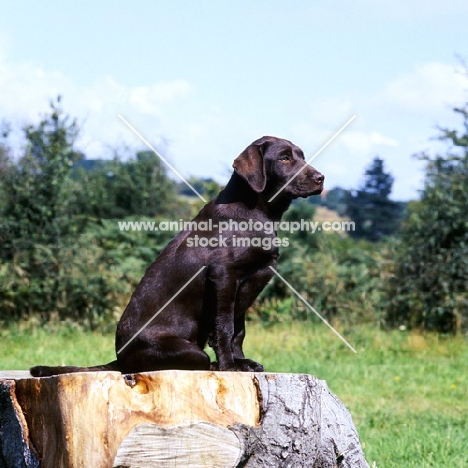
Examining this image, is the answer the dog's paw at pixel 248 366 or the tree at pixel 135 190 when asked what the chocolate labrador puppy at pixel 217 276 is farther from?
the tree at pixel 135 190

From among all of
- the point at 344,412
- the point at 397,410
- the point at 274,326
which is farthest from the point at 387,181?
the point at 344,412

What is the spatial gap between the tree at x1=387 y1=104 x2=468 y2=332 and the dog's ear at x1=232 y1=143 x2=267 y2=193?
8.43 meters

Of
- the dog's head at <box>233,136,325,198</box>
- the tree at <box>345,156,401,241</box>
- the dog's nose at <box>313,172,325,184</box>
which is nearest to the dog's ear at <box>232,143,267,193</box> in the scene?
the dog's head at <box>233,136,325,198</box>

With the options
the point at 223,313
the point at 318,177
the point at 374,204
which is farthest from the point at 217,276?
the point at 374,204

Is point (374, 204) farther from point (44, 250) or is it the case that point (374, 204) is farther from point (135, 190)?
point (44, 250)

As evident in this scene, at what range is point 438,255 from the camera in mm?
12625

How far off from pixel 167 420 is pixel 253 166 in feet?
5.03

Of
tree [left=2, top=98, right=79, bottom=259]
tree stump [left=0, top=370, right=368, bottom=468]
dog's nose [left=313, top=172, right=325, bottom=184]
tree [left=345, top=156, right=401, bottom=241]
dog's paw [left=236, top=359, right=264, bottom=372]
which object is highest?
tree [left=345, top=156, right=401, bottom=241]

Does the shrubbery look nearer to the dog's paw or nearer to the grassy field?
the grassy field

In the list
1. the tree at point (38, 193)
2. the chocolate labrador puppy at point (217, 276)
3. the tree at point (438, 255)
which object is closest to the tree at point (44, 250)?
the tree at point (38, 193)

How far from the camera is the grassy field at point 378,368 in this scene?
20.3 feet

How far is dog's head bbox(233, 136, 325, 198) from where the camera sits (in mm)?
4410

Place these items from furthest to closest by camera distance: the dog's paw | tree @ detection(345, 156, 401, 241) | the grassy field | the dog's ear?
tree @ detection(345, 156, 401, 241) < the grassy field < the dog's ear < the dog's paw

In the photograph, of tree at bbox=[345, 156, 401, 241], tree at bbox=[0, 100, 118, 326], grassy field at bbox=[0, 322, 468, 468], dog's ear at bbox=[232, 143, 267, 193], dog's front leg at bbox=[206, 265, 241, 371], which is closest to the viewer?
dog's front leg at bbox=[206, 265, 241, 371]
